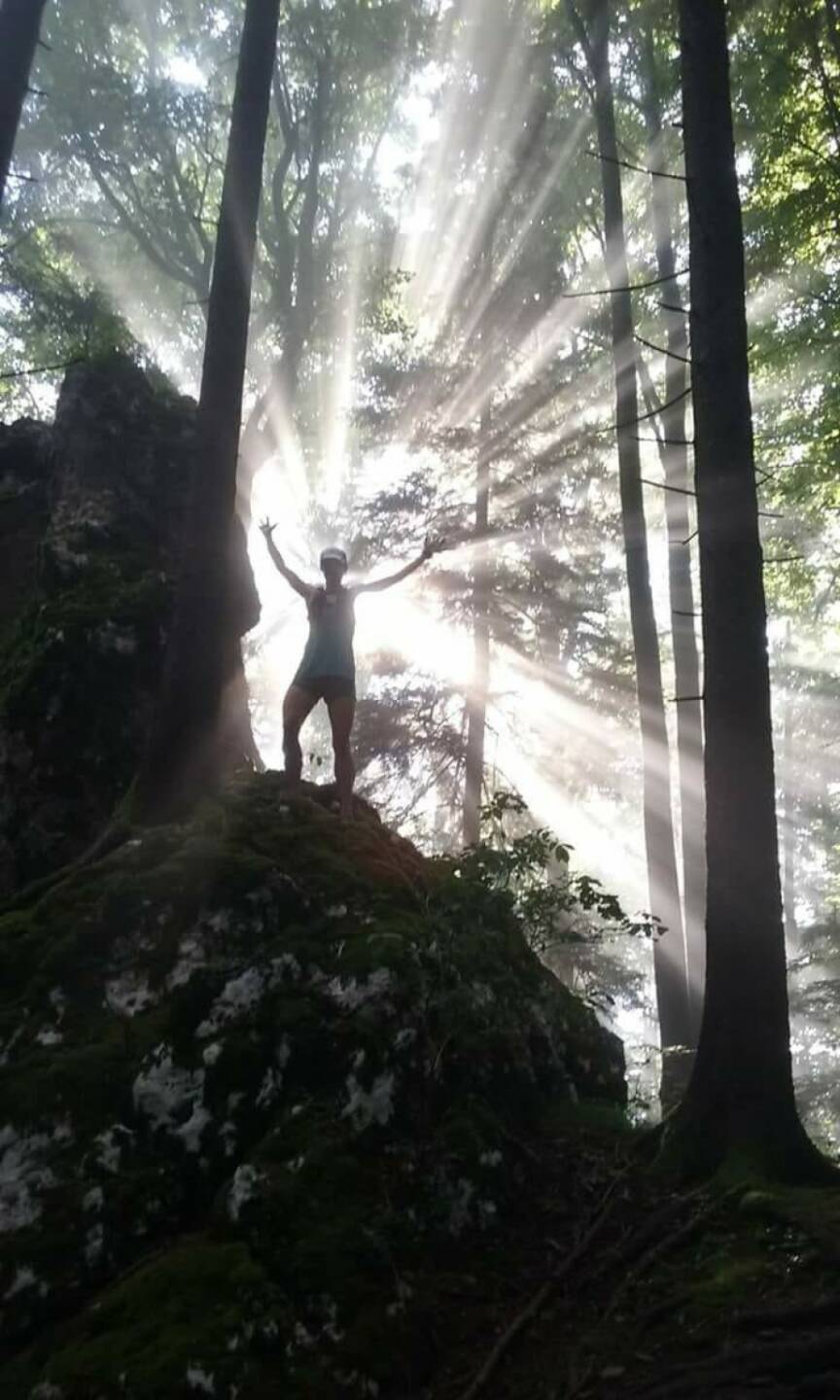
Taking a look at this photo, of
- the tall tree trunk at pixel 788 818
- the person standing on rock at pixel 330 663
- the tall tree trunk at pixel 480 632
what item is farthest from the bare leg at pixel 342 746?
the tall tree trunk at pixel 788 818

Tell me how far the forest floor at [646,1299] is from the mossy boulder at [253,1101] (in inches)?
9.6

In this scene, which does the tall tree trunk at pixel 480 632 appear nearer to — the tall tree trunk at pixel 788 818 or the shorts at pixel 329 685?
the shorts at pixel 329 685

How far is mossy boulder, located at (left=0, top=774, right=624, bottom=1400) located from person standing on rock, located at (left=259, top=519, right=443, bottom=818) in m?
0.85

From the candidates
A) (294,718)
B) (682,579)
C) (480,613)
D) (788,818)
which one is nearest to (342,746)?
(294,718)

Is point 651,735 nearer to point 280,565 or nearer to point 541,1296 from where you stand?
point 280,565

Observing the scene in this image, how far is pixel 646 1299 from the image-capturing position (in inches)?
174

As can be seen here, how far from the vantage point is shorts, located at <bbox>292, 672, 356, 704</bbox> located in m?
7.94

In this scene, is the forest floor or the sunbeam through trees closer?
the forest floor

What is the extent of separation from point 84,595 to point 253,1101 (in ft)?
16.9

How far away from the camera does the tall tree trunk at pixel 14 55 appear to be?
383 inches

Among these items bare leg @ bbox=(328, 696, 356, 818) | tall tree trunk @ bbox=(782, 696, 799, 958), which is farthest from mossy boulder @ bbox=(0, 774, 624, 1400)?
tall tree trunk @ bbox=(782, 696, 799, 958)

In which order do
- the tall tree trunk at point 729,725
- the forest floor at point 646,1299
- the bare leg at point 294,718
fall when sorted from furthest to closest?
the bare leg at point 294,718, the tall tree trunk at point 729,725, the forest floor at point 646,1299

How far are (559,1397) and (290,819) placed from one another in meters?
4.25

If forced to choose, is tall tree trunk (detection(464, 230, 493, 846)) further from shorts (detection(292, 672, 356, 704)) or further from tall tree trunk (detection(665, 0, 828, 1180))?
tall tree trunk (detection(665, 0, 828, 1180))
